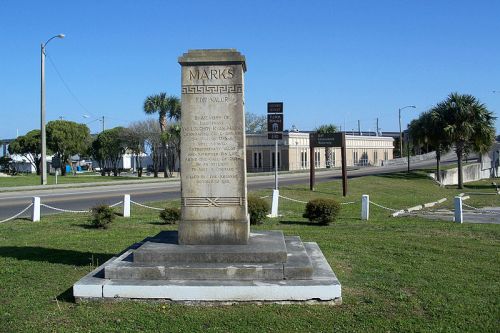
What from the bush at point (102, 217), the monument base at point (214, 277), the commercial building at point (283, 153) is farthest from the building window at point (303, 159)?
the monument base at point (214, 277)

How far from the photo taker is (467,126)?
4334 cm

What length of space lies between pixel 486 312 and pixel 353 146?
7840cm

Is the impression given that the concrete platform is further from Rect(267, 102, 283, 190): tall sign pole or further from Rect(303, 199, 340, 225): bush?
Rect(267, 102, 283, 190): tall sign pole

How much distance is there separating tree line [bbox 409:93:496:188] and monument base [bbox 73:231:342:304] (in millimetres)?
39680

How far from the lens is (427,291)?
7270 mm

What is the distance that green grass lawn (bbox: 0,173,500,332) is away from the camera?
592 centimetres

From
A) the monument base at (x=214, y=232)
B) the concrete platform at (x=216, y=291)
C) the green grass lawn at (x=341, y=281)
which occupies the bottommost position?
the green grass lawn at (x=341, y=281)

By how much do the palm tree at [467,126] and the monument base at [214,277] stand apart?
3954 cm

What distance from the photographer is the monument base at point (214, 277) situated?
660 cm

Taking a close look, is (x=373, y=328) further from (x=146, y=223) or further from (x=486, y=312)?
(x=146, y=223)

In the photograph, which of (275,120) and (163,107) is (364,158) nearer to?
(163,107)

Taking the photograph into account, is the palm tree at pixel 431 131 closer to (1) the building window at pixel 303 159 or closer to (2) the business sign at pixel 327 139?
(2) the business sign at pixel 327 139

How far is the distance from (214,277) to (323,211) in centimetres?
897

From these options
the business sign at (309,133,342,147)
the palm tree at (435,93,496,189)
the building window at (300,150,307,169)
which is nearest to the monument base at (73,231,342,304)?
the business sign at (309,133,342,147)
